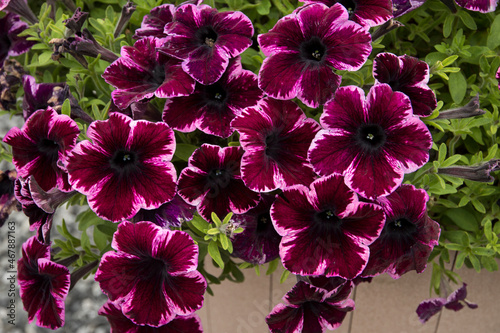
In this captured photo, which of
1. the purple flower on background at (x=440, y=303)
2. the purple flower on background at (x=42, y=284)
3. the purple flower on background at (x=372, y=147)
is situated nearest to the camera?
the purple flower on background at (x=372, y=147)

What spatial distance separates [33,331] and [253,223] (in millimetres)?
1551

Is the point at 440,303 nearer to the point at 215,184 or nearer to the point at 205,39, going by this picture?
the point at 215,184

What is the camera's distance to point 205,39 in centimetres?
75

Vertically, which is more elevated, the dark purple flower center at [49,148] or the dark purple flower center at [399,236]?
the dark purple flower center at [49,148]

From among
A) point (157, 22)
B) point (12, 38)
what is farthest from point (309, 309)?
point (12, 38)

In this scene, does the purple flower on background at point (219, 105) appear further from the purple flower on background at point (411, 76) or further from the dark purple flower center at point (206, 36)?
the purple flower on background at point (411, 76)

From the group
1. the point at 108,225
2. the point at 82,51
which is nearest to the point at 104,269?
the point at 108,225

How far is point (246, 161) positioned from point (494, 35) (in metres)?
0.48

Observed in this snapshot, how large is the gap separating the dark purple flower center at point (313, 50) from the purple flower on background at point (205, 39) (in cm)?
7

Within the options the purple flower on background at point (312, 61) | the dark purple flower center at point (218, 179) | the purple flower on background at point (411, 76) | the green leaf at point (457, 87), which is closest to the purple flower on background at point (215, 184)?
the dark purple flower center at point (218, 179)

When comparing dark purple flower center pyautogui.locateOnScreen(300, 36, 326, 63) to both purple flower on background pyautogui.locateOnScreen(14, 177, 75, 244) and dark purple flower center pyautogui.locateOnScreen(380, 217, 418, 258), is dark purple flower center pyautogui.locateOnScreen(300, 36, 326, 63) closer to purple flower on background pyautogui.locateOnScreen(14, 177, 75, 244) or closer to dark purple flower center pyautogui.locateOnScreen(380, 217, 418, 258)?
dark purple flower center pyautogui.locateOnScreen(380, 217, 418, 258)

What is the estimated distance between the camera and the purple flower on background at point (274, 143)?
2.22 ft

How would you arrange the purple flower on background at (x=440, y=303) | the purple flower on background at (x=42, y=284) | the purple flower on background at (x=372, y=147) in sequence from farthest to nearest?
the purple flower on background at (x=440, y=303), the purple flower on background at (x=42, y=284), the purple flower on background at (x=372, y=147)

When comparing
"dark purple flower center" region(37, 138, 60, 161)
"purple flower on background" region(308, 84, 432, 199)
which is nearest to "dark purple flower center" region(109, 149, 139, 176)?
"dark purple flower center" region(37, 138, 60, 161)
